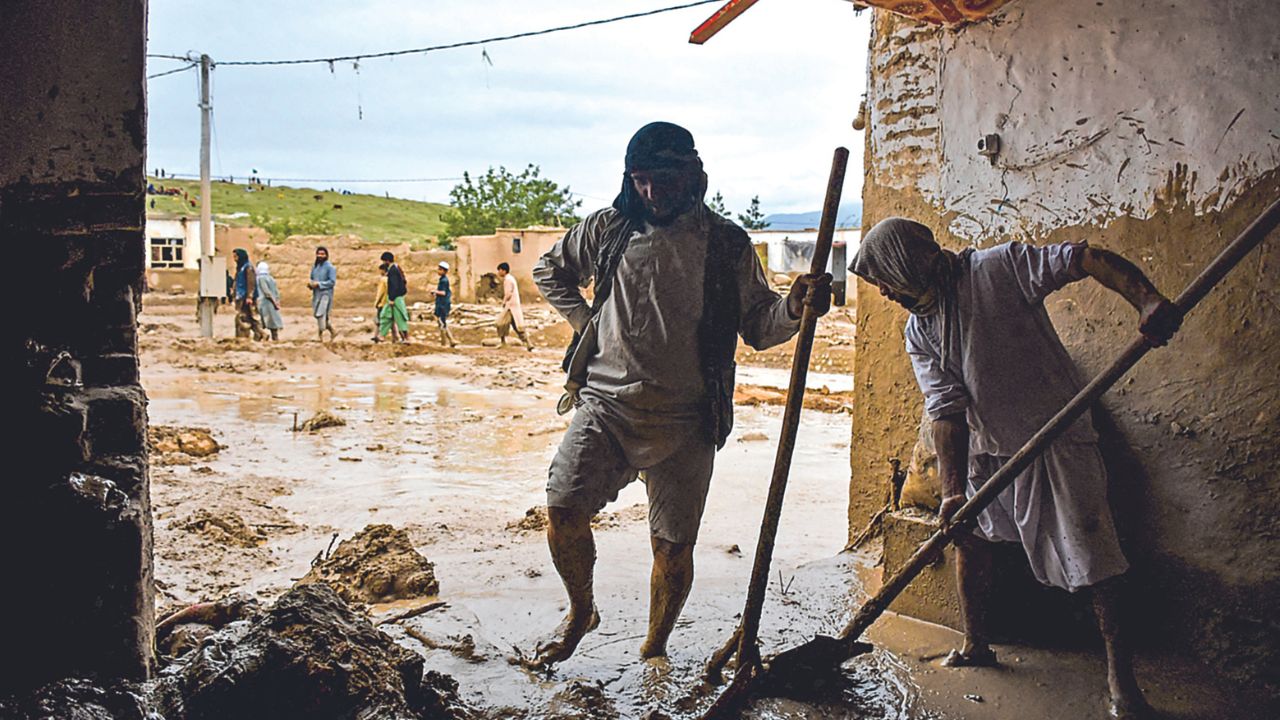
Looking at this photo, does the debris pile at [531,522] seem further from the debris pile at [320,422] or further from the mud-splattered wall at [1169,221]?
the debris pile at [320,422]

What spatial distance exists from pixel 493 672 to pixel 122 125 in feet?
6.95

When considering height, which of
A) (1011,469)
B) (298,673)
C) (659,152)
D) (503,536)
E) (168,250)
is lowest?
(503,536)

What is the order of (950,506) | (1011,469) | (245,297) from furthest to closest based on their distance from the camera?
(245,297), (950,506), (1011,469)

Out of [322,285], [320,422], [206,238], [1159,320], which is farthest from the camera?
[206,238]

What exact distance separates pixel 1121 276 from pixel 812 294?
2.94 feet

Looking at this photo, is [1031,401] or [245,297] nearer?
[1031,401]

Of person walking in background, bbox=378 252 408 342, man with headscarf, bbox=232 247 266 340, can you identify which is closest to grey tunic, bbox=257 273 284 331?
man with headscarf, bbox=232 247 266 340

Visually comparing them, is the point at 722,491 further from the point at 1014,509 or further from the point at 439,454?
the point at 1014,509

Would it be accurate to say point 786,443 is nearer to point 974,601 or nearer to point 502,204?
point 974,601

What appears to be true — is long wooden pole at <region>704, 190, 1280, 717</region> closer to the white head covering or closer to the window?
the white head covering

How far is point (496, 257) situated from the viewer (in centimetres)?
→ 2583

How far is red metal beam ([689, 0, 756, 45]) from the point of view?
13.3ft

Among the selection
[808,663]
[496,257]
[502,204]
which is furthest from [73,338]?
[502,204]

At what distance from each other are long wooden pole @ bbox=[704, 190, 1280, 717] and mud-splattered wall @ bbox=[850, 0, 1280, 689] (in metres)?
0.31
